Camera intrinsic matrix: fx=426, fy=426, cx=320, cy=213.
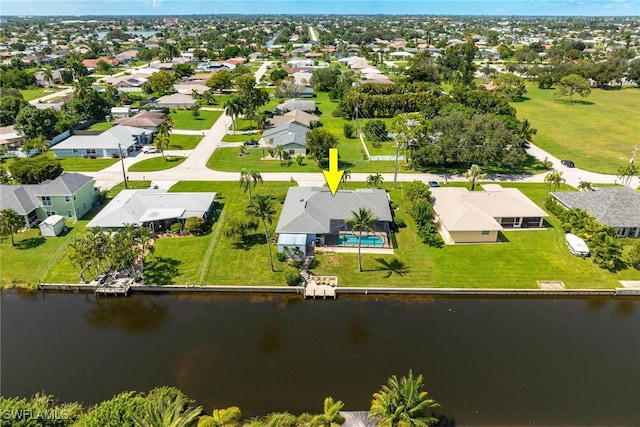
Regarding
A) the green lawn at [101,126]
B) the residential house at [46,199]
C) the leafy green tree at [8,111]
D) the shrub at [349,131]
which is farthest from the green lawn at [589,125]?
the leafy green tree at [8,111]

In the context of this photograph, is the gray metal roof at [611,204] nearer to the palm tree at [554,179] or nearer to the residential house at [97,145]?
the palm tree at [554,179]

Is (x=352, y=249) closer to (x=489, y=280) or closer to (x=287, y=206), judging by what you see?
(x=287, y=206)

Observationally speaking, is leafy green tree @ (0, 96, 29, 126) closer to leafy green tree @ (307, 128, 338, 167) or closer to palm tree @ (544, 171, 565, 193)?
leafy green tree @ (307, 128, 338, 167)

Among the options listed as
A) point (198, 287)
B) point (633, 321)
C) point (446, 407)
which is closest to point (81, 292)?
point (198, 287)

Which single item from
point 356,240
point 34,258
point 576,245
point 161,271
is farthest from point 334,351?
point 34,258

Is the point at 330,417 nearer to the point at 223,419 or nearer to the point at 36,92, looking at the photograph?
the point at 223,419

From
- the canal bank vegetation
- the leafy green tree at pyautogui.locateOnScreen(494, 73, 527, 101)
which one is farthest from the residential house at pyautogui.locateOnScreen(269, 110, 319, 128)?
the canal bank vegetation
